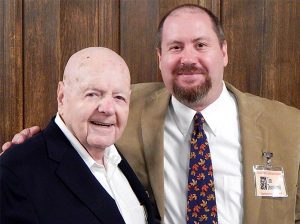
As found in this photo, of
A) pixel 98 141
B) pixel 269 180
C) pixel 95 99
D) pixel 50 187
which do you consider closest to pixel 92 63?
pixel 95 99

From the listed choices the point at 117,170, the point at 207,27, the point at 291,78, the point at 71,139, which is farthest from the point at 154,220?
the point at 291,78

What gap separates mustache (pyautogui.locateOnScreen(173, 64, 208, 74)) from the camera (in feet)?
5.19

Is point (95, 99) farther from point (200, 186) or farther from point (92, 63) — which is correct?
point (200, 186)

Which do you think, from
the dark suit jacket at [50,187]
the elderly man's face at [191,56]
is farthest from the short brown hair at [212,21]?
the dark suit jacket at [50,187]

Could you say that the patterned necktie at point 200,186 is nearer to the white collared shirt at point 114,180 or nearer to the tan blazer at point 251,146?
the tan blazer at point 251,146

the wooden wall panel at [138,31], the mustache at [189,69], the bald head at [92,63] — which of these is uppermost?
the wooden wall panel at [138,31]

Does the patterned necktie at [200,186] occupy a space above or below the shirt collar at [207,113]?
below

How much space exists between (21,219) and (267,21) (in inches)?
48.6

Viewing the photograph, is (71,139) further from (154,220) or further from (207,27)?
(207,27)

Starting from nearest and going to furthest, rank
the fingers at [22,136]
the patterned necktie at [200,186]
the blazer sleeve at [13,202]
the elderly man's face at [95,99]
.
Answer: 1. the blazer sleeve at [13,202]
2. the elderly man's face at [95,99]
3. the fingers at [22,136]
4. the patterned necktie at [200,186]

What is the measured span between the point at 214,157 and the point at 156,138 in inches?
8.7

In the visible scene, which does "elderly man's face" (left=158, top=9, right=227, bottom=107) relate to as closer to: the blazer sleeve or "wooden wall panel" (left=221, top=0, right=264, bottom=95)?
"wooden wall panel" (left=221, top=0, right=264, bottom=95)

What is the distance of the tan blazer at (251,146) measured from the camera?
1523 millimetres

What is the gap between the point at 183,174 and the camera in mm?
1563
